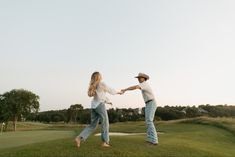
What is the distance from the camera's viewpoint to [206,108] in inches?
4520

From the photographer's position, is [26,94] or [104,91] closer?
[104,91]

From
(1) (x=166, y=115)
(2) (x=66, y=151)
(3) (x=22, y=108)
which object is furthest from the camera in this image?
(1) (x=166, y=115)

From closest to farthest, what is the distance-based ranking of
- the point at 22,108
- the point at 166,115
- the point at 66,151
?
the point at 66,151 < the point at 22,108 < the point at 166,115

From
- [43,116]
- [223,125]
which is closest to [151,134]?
[223,125]

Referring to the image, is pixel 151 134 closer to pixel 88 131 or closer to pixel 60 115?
pixel 88 131

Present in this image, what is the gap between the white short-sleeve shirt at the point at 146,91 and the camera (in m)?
13.5

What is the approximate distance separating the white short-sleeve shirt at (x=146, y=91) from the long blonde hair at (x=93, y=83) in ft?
5.67

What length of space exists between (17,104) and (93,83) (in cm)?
6588

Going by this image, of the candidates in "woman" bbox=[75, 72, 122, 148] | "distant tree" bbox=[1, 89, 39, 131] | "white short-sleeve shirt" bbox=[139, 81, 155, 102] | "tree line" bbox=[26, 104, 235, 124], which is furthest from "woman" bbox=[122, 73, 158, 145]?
"tree line" bbox=[26, 104, 235, 124]

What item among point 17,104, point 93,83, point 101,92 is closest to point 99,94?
point 101,92

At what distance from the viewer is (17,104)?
247ft

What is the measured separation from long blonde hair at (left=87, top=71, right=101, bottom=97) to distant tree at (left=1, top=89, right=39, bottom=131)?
215ft

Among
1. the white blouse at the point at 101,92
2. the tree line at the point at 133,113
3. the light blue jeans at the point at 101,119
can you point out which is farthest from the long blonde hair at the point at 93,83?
the tree line at the point at 133,113

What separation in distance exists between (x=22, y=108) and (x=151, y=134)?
65.7 m
